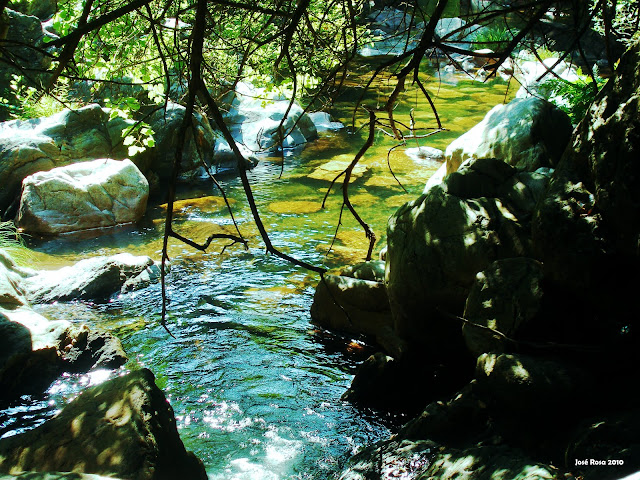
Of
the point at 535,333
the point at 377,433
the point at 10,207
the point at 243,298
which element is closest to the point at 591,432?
the point at 535,333

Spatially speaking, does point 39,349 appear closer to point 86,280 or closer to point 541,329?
point 86,280

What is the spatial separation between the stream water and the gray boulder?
1.20 meters

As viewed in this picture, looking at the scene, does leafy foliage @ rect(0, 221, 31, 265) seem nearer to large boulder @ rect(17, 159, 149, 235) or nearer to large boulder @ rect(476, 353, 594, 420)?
large boulder @ rect(17, 159, 149, 235)

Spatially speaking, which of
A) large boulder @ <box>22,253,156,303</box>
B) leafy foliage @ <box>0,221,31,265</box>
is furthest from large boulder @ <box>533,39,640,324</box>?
leafy foliage @ <box>0,221,31,265</box>

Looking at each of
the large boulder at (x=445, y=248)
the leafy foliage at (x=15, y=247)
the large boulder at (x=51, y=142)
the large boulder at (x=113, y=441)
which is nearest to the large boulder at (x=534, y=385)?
the large boulder at (x=445, y=248)

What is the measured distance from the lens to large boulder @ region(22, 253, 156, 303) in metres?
7.21

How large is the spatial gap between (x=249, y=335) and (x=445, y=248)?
8.59ft

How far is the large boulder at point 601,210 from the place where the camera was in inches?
134

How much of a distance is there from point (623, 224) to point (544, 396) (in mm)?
1178

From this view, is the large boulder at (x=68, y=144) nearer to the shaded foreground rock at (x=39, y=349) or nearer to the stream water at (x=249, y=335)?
the stream water at (x=249, y=335)

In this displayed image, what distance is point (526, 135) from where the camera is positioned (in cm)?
695

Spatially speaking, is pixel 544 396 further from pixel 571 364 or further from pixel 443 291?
pixel 443 291

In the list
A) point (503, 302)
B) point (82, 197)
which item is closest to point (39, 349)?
point (503, 302)

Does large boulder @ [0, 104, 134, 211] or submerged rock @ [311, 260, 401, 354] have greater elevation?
large boulder @ [0, 104, 134, 211]
